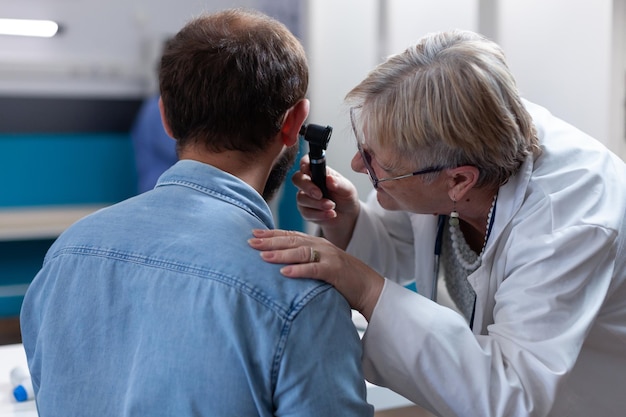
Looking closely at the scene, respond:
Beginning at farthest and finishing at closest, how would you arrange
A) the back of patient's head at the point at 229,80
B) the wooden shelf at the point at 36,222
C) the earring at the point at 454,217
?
the wooden shelf at the point at 36,222 → the earring at the point at 454,217 → the back of patient's head at the point at 229,80

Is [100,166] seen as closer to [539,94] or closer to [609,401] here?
[539,94]

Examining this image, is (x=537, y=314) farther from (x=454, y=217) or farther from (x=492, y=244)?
(x=454, y=217)

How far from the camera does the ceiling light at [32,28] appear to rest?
3.85 m

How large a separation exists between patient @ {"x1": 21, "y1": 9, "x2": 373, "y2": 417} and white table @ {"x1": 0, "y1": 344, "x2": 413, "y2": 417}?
24 cm

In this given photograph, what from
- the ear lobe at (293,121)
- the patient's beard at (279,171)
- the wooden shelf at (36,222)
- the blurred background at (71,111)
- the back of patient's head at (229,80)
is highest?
the back of patient's head at (229,80)

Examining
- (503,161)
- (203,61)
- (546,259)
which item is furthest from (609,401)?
(203,61)

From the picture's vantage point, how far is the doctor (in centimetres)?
116

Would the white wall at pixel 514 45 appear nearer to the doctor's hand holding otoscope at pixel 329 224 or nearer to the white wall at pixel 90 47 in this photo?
the doctor's hand holding otoscope at pixel 329 224

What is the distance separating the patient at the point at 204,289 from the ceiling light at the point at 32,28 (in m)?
3.16

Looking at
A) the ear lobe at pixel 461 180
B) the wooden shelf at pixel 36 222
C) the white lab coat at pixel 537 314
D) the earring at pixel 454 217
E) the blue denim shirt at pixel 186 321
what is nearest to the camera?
the blue denim shirt at pixel 186 321

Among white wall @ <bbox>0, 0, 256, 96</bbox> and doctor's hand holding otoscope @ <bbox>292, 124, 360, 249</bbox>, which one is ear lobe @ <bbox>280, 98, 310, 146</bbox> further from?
white wall @ <bbox>0, 0, 256, 96</bbox>

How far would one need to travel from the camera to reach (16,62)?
12.6 feet

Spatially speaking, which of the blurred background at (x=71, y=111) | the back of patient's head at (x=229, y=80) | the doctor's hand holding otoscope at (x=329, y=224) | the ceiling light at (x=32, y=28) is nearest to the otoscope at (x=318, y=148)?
the doctor's hand holding otoscope at (x=329, y=224)

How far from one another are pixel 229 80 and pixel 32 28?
3292mm
